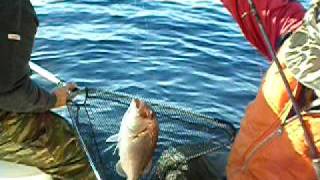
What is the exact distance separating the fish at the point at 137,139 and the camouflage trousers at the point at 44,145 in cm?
90

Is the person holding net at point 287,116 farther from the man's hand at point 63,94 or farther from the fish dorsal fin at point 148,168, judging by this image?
the man's hand at point 63,94

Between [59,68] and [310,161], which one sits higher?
[310,161]

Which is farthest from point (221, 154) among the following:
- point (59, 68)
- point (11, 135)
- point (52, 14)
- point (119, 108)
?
point (52, 14)

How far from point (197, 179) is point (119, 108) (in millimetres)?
1205

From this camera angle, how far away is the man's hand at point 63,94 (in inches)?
214

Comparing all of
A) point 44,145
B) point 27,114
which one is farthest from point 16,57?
point 44,145

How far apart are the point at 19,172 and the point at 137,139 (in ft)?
4.52

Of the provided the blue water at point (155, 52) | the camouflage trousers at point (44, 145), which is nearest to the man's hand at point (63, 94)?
the camouflage trousers at point (44, 145)

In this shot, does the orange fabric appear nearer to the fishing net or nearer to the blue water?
the fishing net

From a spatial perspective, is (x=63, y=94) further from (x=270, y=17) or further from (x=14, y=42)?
(x=270, y=17)

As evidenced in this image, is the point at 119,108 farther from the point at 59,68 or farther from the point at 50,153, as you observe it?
the point at 59,68

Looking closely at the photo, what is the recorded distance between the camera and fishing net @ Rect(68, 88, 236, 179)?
16.1 feet

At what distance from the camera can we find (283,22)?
14.2 ft

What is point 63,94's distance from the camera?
5.51 metres
